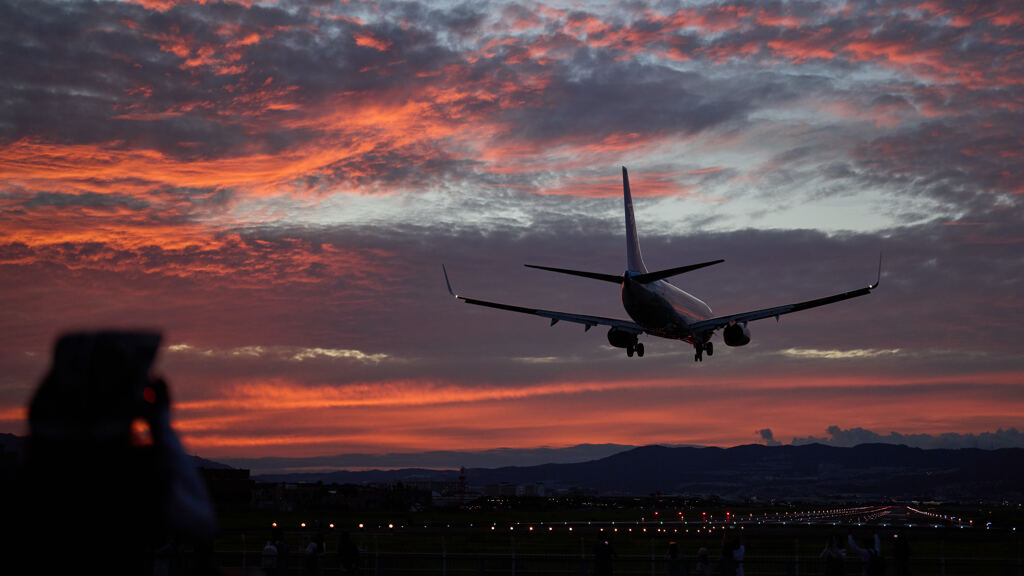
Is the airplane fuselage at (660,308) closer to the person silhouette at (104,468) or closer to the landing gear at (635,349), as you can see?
the landing gear at (635,349)

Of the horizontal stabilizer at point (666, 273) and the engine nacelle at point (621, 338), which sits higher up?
the horizontal stabilizer at point (666, 273)

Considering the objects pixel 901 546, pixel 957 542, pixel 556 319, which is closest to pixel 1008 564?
pixel 901 546

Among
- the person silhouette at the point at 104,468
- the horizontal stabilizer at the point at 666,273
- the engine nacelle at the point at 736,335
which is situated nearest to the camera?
the person silhouette at the point at 104,468

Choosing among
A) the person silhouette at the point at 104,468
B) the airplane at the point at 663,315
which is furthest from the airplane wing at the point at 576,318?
the person silhouette at the point at 104,468

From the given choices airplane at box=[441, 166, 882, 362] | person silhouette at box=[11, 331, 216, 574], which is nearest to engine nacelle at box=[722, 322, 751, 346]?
airplane at box=[441, 166, 882, 362]

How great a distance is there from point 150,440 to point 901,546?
3103 centimetres

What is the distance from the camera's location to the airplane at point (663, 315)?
192ft

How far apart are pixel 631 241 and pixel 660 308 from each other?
14307 millimetres

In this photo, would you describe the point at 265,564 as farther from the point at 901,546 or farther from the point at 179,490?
the point at 179,490

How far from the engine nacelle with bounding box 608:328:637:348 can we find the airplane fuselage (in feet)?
7.63

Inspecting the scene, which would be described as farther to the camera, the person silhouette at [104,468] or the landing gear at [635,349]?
the landing gear at [635,349]

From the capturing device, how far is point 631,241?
72.9 m

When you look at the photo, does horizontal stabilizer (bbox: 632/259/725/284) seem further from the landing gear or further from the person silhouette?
the person silhouette

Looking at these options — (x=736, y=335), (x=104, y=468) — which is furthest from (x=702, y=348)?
(x=104, y=468)
